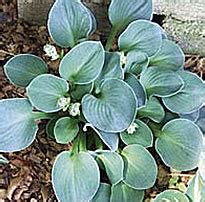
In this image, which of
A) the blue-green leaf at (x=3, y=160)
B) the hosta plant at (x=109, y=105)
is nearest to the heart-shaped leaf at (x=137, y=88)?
the hosta plant at (x=109, y=105)

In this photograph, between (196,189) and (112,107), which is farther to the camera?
(196,189)

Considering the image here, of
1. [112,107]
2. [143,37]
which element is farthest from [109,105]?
[143,37]

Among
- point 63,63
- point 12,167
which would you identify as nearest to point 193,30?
point 63,63

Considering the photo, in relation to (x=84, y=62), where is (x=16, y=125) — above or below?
below

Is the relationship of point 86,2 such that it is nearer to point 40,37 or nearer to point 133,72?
point 40,37

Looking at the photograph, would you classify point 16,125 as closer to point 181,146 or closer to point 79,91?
point 79,91

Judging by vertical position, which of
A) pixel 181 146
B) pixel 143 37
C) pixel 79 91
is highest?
pixel 143 37
